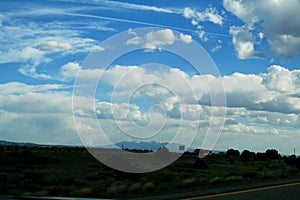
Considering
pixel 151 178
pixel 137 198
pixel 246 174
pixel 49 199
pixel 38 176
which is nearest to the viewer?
pixel 49 199

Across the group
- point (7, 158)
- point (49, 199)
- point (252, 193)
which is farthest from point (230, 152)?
point (49, 199)

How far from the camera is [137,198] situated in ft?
39.8

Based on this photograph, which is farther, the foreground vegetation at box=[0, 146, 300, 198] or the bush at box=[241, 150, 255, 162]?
the bush at box=[241, 150, 255, 162]

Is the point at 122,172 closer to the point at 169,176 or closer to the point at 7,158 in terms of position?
the point at 169,176

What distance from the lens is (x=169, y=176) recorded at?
72.2ft

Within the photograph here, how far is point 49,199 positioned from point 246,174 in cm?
A: 1921

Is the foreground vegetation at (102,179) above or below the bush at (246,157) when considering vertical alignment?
below

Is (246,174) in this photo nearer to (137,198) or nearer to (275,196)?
(275,196)

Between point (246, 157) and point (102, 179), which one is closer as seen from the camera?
point (102, 179)

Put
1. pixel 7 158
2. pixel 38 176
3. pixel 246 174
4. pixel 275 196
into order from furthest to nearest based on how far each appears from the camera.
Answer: pixel 7 158 < pixel 38 176 < pixel 246 174 < pixel 275 196

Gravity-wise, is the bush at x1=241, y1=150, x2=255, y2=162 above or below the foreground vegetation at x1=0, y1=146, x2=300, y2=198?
above

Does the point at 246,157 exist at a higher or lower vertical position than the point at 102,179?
higher

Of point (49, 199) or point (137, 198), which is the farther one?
point (137, 198)

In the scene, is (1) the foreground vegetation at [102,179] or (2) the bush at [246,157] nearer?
(1) the foreground vegetation at [102,179]
